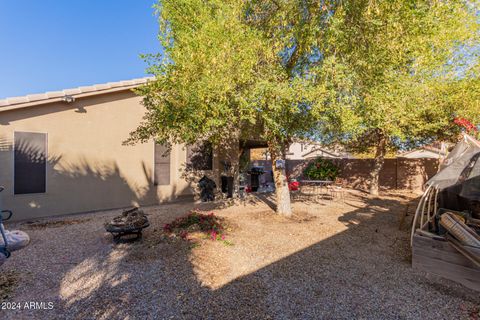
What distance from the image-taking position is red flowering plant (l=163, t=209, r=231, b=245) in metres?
5.76

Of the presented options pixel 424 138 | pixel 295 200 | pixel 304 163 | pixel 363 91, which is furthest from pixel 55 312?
pixel 304 163

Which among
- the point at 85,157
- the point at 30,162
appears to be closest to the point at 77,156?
the point at 85,157

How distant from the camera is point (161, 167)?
1028 cm

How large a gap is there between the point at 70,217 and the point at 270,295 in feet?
24.5

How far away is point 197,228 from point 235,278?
2.33 m

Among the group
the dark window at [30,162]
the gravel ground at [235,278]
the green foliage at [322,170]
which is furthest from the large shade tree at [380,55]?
the green foliage at [322,170]

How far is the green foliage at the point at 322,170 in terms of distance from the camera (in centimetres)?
1608

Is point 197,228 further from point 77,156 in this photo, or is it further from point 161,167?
point 77,156

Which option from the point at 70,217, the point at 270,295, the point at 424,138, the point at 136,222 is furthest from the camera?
the point at 424,138

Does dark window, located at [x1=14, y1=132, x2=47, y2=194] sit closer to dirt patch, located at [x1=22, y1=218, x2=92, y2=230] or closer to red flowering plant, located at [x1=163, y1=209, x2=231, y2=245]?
dirt patch, located at [x1=22, y1=218, x2=92, y2=230]

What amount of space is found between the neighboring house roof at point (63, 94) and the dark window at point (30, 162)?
0.89 metres

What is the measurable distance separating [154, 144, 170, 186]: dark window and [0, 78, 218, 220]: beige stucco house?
41 mm

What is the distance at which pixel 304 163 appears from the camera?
1850 centimetres

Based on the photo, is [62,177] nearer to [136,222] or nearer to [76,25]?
[136,222]
